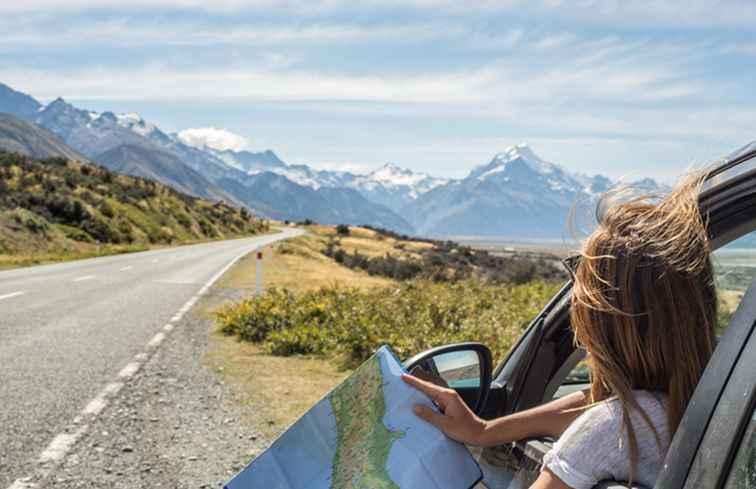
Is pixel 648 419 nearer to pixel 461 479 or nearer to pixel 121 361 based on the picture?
pixel 461 479

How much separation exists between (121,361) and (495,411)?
757 centimetres

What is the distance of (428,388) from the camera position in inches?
76.0

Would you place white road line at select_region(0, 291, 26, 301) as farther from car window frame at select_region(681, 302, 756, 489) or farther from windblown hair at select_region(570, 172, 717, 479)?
car window frame at select_region(681, 302, 756, 489)

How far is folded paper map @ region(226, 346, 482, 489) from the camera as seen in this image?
185 centimetres

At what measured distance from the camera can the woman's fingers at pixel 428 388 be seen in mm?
1927

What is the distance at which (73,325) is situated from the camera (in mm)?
11875

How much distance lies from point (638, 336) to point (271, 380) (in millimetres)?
7450

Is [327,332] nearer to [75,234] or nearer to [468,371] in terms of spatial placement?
[468,371]

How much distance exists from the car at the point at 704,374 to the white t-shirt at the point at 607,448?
4 centimetres

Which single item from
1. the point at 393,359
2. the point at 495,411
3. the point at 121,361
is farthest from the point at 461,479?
the point at 121,361

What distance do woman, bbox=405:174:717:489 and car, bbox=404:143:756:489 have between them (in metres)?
0.08

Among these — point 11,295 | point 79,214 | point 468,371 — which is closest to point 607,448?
point 468,371

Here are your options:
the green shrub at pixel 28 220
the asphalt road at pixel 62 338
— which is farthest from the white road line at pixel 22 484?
the green shrub at pixel 28 220

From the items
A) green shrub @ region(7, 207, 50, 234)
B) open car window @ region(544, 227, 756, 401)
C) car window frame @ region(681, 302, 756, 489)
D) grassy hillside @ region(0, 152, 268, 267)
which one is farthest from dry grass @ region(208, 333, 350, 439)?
green shrub @ region(7, 207, 50, 234)
